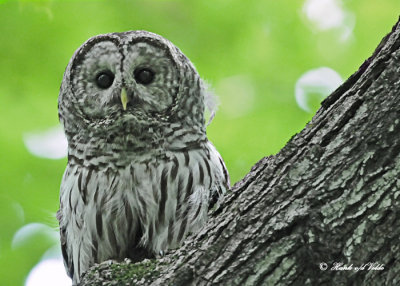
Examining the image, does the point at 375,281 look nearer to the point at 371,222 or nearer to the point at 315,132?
the point at 371,222

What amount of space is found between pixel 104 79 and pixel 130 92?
327mm

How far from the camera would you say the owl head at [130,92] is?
13.9ft

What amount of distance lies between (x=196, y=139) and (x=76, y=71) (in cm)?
100

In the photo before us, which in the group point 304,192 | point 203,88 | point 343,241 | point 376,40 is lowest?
point 343,241

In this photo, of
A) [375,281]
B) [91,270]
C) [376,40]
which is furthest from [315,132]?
[376,40]

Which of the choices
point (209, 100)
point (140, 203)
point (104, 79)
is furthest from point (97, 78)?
point (140, 203)

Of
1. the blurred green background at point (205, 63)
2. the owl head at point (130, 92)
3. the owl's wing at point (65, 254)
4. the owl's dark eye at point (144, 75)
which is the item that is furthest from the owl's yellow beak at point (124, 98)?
the blurred green background at point (205, 63)

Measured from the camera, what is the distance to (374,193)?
2.57 metres

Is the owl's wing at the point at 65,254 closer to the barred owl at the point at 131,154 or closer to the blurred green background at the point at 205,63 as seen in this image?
the barred owl at the point at 131,154

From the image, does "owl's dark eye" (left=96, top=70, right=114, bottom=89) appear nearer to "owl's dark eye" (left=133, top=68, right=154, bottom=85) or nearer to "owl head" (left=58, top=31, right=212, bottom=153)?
"owl head" (left=58, top=31, right=212, bottom=153)

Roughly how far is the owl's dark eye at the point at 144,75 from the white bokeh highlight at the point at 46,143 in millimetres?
1337

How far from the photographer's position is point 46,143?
18.2ft

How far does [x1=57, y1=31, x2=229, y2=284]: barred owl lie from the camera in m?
4.08

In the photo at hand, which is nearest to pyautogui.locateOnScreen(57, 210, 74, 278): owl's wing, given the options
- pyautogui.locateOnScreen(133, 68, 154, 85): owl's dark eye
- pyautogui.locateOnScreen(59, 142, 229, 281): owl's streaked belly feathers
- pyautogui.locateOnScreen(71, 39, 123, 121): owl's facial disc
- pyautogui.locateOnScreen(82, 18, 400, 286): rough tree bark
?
pyautogui.locateOnScreen(59, 142, 229, 281): owl's streaked belly feathers
